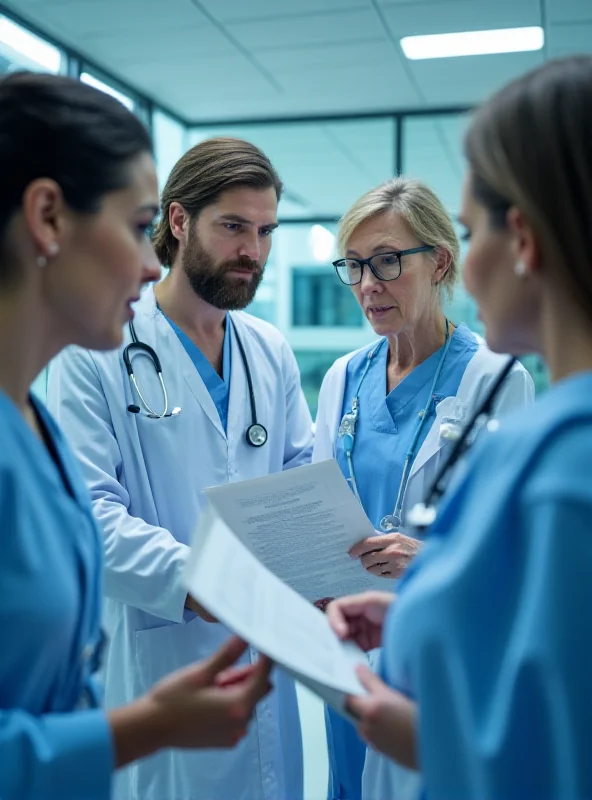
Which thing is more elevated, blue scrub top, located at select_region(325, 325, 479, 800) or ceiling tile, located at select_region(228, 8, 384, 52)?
ceiling tile, located at select_region(228, 8, 384, 52)

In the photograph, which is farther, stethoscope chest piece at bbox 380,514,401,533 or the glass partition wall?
the glass partition wall

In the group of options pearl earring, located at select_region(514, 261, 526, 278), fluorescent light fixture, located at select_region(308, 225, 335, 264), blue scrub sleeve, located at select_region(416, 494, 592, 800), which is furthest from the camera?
fluorescent light fixture, located at select_region(308, 225, 335, 264)

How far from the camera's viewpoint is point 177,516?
5.08 feet

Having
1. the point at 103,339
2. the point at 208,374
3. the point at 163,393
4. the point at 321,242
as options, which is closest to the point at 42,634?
the point at 103,339

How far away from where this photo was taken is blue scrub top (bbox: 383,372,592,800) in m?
0.59

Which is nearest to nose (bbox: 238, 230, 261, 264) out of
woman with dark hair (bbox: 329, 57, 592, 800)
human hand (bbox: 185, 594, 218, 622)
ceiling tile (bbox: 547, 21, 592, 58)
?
human hand (bbox: 185, 594, 218, 622)

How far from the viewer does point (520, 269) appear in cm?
71

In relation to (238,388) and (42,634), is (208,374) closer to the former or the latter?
(238,388)

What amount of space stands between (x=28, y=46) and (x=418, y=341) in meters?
2.90

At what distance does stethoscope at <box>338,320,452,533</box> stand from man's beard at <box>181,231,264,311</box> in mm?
334

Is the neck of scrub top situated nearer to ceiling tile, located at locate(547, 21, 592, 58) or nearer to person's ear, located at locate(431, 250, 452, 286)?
person's ear, located at locate(431, 250, 452, 286)

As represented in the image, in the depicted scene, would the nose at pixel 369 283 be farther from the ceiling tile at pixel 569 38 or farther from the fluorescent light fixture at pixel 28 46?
the fluorescent light fixture at pixel 28 46

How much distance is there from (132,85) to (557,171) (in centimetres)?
425

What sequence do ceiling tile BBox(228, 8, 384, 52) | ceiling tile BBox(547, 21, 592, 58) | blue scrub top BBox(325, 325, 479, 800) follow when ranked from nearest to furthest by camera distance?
blue scrub top BBox(325, 325, 479, 800)
ceiling tile BBox(228, 8, 384, 52)
ceiling tile BBox(547, 21, 592, 58)
